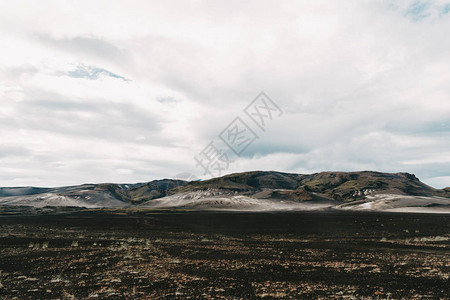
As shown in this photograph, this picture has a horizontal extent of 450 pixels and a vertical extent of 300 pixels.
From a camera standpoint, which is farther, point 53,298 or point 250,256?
point 250,256

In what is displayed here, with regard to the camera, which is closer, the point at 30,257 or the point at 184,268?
the point at 184,268

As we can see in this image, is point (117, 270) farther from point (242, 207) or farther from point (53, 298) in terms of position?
point (242, 207)

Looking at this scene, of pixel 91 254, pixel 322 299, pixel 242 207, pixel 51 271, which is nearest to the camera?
pixel 322 299

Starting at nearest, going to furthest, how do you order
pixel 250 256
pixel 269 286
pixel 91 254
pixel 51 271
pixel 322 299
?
1. pixel 322 299
2. pixel 269 286
3. pixel 51 271
4. pixel 250 256
5. pixel 91 254

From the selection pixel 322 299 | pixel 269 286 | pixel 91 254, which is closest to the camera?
pixel 322 299

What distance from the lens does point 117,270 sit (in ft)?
59.7

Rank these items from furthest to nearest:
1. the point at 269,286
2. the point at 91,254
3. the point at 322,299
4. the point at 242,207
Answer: the point at 242,207
the point at 91,254
the point at 269,286
the point at 322,299

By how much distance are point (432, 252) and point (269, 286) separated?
17.7 m

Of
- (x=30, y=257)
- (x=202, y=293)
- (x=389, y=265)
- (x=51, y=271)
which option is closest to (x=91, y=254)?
(x=30, y=257)

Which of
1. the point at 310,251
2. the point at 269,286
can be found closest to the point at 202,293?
the point at 269,286

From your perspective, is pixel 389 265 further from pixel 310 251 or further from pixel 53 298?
pixel 53 298

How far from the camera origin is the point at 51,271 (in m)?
18.1

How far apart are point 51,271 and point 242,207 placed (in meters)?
155

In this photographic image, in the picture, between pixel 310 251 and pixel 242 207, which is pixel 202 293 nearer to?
pixel 310 251
